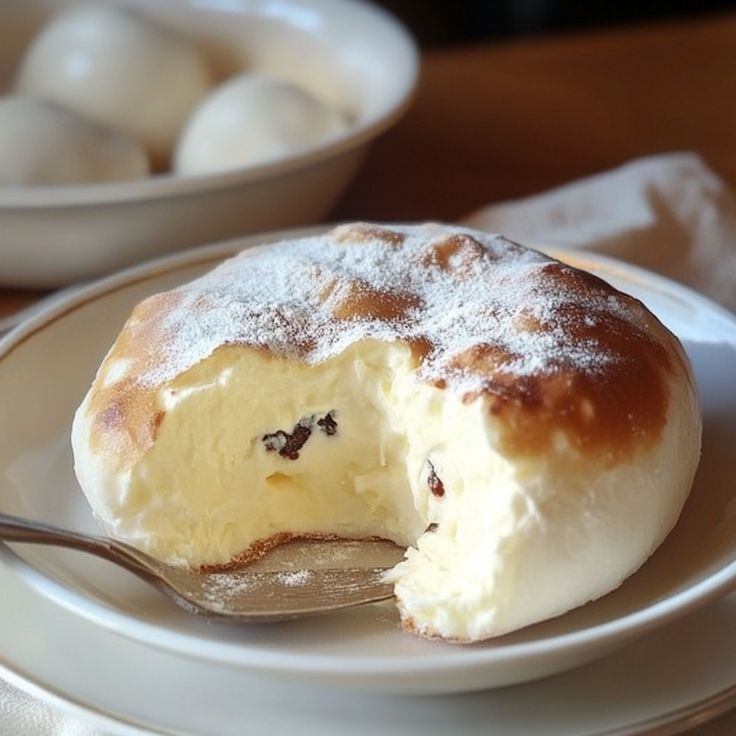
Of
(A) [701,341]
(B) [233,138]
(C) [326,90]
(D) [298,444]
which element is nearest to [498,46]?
(C) [326,90]

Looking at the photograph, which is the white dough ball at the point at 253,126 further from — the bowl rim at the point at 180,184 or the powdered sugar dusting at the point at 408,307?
the powdered sugar dusting at the point at 408,307

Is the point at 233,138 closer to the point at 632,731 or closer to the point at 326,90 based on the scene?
the point at 326,90

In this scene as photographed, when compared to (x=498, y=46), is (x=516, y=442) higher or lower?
higher

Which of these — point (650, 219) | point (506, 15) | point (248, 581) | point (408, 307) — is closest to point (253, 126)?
point (650, 219)

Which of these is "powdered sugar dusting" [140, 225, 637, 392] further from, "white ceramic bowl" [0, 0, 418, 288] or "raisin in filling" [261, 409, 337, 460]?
"white ceramic bowl" [0, 0, 418, 288]

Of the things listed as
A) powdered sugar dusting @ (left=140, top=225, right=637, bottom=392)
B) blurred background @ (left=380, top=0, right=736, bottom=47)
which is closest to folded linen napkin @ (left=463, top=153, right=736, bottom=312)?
powdered sugar dusting @ (left=140, top=225, right=637, bottom=392)

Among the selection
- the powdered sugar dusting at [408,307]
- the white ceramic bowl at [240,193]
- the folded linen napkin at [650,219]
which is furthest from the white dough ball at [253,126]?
the powdered sugar dusting at [408,307]

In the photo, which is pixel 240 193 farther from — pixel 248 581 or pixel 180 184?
pixel 248 581
